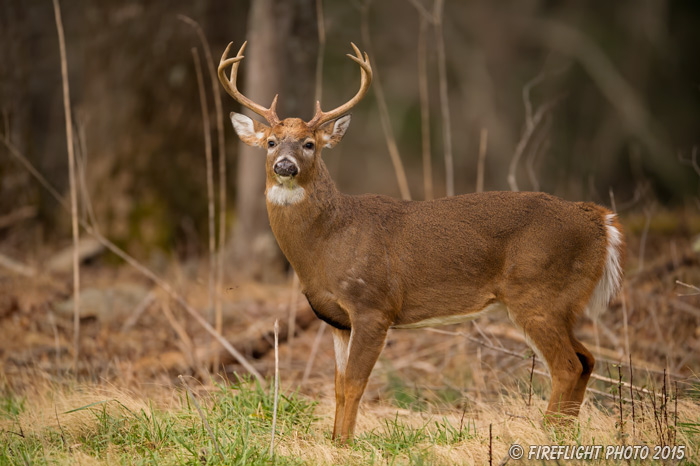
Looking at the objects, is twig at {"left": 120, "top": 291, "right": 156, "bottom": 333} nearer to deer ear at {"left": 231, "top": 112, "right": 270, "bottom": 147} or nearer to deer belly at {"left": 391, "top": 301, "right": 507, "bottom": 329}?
deer ear at {"left": 231, "top": 112, "right": 270, "bottom": 147}

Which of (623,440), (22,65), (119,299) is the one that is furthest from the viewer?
(22,65)

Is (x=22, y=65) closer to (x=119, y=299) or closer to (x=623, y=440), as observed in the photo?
(x=119, y=299)

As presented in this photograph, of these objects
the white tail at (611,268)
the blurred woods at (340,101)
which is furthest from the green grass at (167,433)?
the blurred woods at (340,101)

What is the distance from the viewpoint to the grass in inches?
165

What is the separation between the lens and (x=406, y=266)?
16.4 feet

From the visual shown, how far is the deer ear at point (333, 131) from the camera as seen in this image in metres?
5.17

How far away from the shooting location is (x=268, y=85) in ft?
29.5

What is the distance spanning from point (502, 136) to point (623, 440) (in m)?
17.3

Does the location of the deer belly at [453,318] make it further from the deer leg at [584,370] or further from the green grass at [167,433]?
the green grass at [167,433]

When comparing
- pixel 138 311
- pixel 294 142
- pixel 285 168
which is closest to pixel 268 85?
pixel 138 311

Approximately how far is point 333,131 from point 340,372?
1.56m

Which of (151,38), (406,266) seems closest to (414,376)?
(406,266)

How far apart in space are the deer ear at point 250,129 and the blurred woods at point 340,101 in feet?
3.71

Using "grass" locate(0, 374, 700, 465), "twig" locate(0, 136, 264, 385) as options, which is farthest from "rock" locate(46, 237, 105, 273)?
"grass" locate(0, 374, 700, 465)
